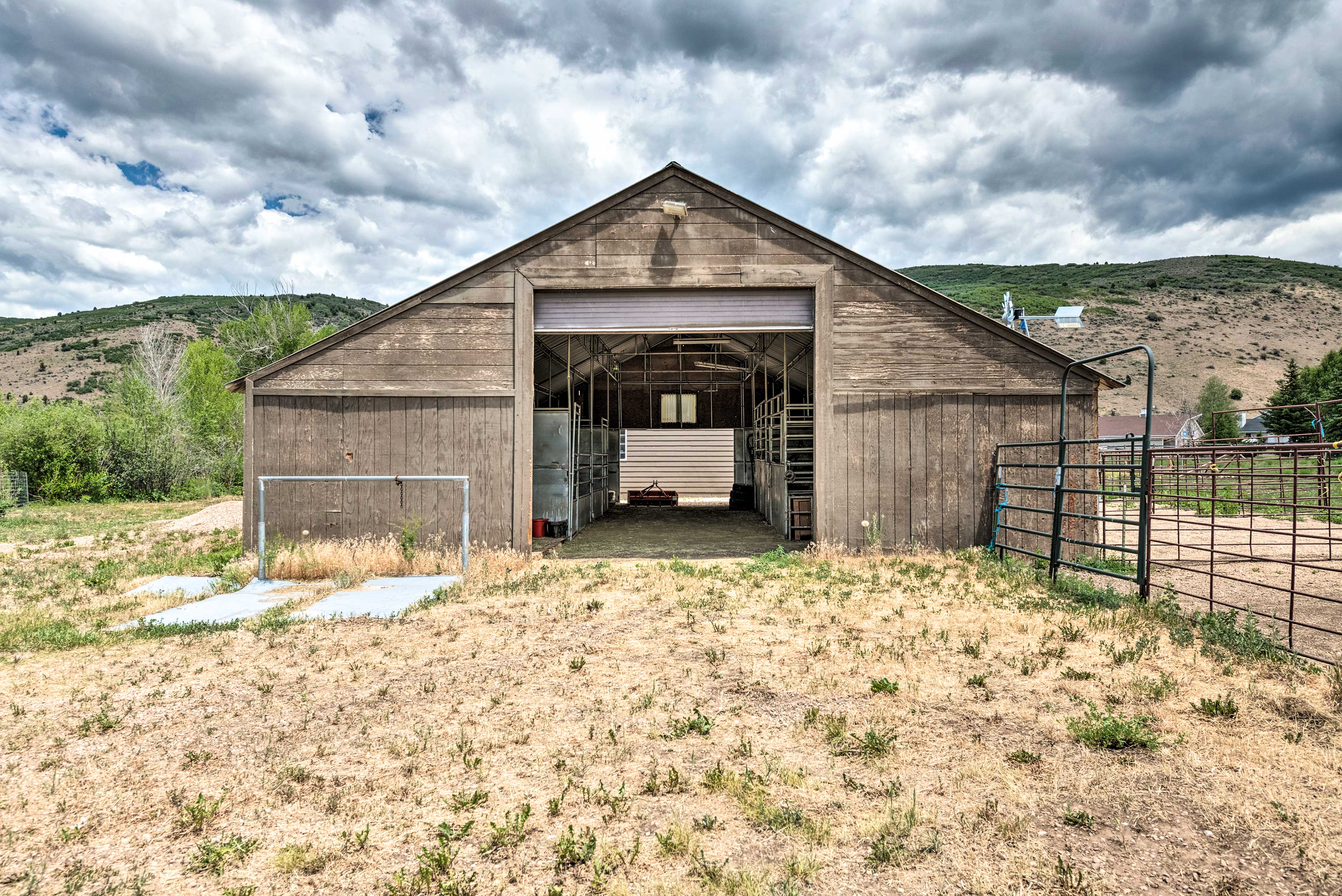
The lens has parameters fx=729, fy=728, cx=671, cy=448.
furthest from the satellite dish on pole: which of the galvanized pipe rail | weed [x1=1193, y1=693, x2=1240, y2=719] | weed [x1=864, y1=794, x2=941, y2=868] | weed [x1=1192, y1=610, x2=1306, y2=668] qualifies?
weed [x1=864, y1=794, x2=941, y2=868]

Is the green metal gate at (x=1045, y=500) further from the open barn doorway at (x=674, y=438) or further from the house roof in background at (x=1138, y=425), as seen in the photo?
the house roof in background at (x=1138, y=425)

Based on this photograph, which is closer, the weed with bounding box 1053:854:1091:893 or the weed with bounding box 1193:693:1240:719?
the weed with bounding box 1053:854:1091:893

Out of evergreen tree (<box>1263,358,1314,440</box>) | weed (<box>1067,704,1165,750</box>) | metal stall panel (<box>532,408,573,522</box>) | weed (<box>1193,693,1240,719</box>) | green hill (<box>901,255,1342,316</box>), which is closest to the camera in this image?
weed (<box>1067,704,1165,750</box>)

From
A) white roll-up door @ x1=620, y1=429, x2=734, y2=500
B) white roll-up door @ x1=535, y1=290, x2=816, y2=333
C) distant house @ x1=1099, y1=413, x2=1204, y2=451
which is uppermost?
white roll-up door @ x1=535, y1=290, x2=816, y2=333

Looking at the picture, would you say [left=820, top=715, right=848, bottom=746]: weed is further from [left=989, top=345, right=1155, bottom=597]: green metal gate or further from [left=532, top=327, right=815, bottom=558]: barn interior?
[left=532, top=327, right=815, bottom=558]: barn interior

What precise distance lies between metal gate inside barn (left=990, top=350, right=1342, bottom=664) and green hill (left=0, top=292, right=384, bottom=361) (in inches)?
2726

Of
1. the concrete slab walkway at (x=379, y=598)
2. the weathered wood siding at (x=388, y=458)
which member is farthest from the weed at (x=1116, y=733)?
the weathered wood siding at (x=388, y=458)

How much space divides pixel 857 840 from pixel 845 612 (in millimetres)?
4435

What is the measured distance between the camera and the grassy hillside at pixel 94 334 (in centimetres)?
6544

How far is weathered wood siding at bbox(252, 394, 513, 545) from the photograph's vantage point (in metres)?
10.9

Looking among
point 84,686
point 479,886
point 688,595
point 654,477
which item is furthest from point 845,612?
point 654,477

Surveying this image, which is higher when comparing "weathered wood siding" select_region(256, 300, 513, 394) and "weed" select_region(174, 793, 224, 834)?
"weathered wood siding" select_region(256, 300, 513, 394)

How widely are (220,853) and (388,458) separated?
8.30 meters

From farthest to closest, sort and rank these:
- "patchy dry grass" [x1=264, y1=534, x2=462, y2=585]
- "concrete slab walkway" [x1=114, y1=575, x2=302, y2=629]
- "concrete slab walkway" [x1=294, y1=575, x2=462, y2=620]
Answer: "patchy dry grass" [x1=264, y1=534, x2=462, y2=585], "concrete slab walkway" [x1=294, y1=575, x2=462, y2=620], "concrete slab walkway" [x1=114, y1=575, x2=302, y2=629]
